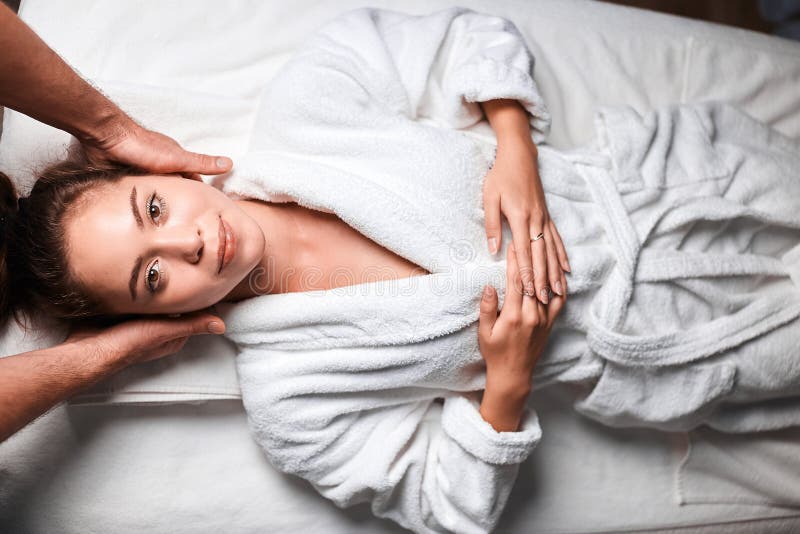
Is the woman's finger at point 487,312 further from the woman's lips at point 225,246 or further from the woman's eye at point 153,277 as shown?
the woman's eye at point 153,277

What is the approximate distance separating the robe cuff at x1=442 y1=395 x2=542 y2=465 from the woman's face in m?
0.43

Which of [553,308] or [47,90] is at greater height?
[47,90]

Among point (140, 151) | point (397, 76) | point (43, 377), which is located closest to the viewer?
point (43, 377)

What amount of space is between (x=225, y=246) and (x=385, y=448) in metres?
0.43

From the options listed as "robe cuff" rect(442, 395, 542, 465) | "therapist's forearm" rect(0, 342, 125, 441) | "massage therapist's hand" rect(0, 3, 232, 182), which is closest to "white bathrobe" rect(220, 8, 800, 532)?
"robe cuff" rect(442, 395, 542, 465)

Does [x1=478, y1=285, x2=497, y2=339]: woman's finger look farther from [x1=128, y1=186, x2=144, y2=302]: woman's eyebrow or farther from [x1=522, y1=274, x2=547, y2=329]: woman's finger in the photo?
[x1=128, y1=186, x2=144, y2=302]: woman's eyebrow

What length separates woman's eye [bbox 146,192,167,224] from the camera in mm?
971

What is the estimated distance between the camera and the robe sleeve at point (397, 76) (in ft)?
3.67

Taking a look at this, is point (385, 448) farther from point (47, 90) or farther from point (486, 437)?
point (47, 90)

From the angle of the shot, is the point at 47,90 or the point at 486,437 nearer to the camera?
the point at 47,90

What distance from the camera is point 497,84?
3.68ft

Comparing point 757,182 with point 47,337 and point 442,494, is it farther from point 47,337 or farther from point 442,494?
point 47,337

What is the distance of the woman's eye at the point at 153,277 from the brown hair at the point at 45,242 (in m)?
0.10

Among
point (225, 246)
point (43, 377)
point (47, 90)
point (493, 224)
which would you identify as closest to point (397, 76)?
point (493, 224)
